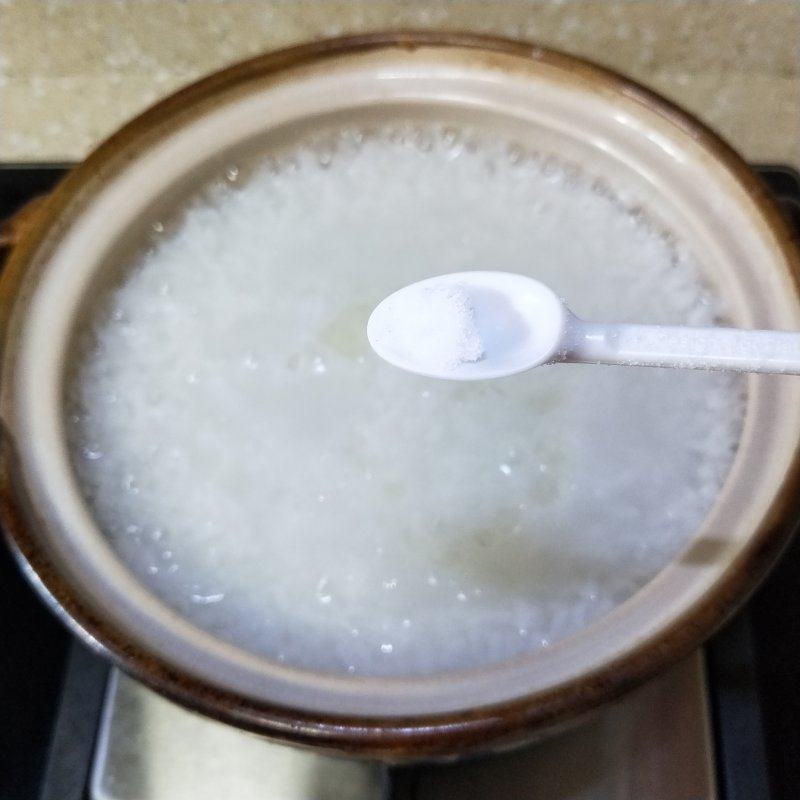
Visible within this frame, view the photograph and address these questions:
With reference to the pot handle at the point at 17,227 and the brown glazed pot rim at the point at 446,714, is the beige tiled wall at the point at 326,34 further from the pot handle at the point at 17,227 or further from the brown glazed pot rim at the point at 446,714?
the brown glazed pot rim at the point at 446,714

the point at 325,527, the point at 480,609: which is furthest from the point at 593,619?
the point at 325,527

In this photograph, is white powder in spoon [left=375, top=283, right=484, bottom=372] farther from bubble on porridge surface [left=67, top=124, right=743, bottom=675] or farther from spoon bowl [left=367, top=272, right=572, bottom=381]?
bubble on porridge surface [left=67, top=124, right=743, bottom=675]

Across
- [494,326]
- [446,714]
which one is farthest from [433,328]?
[446,714]

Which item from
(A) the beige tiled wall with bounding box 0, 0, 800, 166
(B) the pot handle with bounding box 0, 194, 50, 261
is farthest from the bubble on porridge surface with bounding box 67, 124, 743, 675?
(A) the beige tiled wall with bounding box 0, 0, 800, 166

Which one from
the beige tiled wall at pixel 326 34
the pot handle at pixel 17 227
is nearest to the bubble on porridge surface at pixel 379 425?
the pot handle at pixel 17 227

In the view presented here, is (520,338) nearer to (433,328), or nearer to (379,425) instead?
(433,328)
